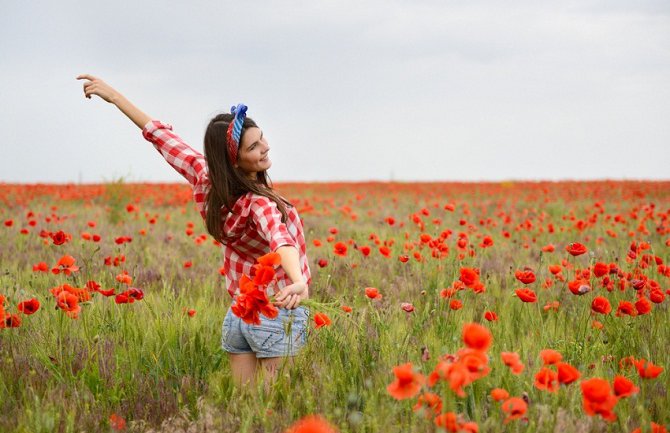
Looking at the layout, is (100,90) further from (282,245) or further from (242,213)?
(282,245)

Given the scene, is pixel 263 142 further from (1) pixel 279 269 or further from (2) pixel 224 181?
(1) pixel 279 269

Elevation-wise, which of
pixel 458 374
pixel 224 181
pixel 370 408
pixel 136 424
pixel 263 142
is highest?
pixel 263 142

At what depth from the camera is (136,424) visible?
250 centimetres

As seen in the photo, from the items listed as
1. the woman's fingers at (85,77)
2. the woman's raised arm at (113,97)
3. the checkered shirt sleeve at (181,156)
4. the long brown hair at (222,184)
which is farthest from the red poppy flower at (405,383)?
the woman's fingers at (85,77)

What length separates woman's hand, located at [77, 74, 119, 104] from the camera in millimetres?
3518

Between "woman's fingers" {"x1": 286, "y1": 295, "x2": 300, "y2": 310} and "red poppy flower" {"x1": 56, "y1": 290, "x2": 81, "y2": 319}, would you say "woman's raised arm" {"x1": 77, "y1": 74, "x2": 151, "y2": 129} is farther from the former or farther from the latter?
"woman's fingers" {"x1": 286, "y1": 295, "x2": 300, "y2": 310}

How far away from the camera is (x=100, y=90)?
11.6ft

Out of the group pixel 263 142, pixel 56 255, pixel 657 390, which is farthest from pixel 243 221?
pixel 56 255

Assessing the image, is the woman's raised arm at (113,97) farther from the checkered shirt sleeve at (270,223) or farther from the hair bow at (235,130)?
the checkered shirt sleeve at (270,223)

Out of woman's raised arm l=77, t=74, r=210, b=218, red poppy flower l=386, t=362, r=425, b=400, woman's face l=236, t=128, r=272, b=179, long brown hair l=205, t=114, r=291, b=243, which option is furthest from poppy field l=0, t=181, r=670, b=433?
woman's face l=236, t=128, r=272, b=179

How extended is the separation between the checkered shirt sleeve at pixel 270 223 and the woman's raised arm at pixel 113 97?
3.43ft

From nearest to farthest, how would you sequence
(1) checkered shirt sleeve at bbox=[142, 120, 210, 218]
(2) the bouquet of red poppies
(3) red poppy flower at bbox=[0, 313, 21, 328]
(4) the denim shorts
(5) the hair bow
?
(2) the bouquet of red poppies < (3) red poppy flower at bbox=[0, 313, 21, 328] < (4) the denim shorts < (5) the hair bow < (1) checkered shirt sleeve at bbox=[142, 120, 210, 218]

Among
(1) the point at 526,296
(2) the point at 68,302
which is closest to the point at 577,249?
(1) the point at 526,296

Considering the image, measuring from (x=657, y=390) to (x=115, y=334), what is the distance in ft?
9.06
